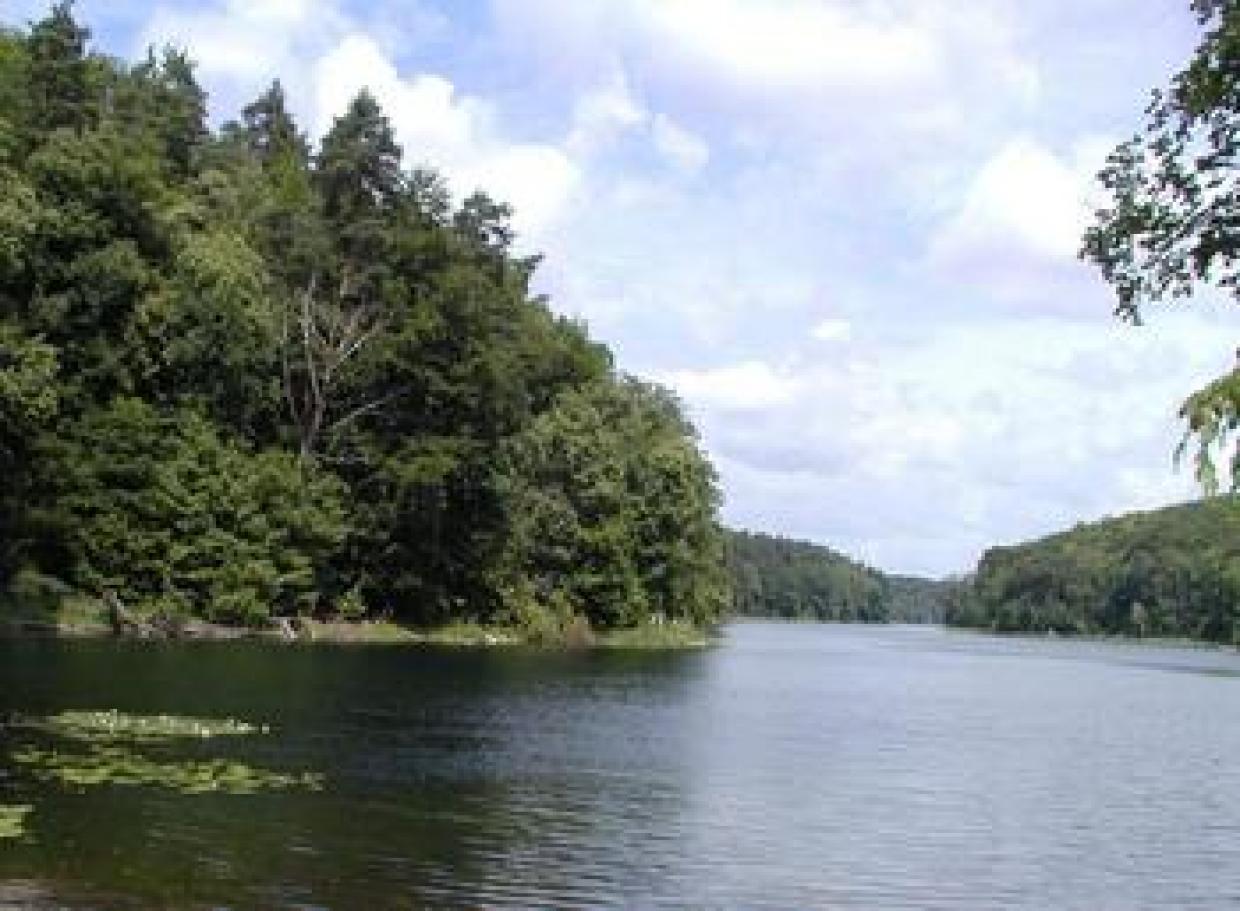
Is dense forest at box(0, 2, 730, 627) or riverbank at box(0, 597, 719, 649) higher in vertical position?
dense forest at box(0, 2, 730, 627)

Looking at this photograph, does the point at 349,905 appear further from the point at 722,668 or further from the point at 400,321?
the point at 400,321

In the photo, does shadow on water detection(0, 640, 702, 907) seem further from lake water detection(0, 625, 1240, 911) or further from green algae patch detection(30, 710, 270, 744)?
green algae patch detection(30, 710, 270, 744)

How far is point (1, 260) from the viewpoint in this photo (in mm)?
63188

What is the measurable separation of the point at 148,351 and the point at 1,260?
51.4 ft

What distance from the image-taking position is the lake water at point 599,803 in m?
21.5

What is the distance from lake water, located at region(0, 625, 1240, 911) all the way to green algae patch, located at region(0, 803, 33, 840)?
0.18 metres

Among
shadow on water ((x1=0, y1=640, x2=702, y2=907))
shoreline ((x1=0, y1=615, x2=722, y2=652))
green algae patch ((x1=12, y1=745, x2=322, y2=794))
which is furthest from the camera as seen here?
shoreline ((x1=0, y1=615, x2=722, y2=652))

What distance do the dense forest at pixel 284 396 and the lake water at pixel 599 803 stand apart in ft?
52.8

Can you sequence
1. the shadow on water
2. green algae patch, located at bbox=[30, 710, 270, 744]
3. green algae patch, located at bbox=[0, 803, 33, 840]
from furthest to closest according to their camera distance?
1. green algae patch, located at bbox=[30, 710, 270, 744]
2. green algae patch, located at bbox=[0, 803, 33, 840]
3. the shadow on water

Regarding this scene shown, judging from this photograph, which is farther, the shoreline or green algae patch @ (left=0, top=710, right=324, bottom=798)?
the shoreline

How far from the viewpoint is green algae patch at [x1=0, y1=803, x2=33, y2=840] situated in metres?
21.5

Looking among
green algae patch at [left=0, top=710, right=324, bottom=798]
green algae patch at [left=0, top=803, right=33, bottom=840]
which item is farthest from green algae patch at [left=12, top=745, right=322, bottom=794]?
green algae patch at [left=0, top=803, right=33, bottom=840]

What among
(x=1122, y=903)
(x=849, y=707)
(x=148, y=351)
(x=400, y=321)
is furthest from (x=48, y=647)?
(x=1122, y=903)

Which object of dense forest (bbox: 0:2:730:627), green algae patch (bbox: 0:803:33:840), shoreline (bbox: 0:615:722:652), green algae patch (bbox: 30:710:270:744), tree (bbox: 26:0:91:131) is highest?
tree (bbox: 26:0:91:131)
